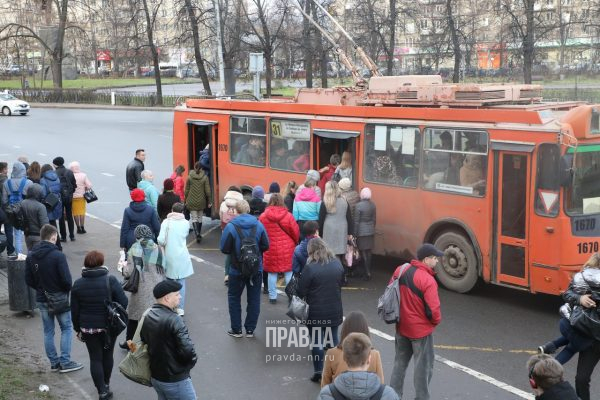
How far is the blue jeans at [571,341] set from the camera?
7457 millimetres

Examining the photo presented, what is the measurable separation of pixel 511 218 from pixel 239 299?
3.77m

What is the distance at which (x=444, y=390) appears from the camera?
8.05 metres

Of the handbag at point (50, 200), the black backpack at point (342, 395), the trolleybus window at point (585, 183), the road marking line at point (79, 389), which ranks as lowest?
the road marking line at point (79, 389)

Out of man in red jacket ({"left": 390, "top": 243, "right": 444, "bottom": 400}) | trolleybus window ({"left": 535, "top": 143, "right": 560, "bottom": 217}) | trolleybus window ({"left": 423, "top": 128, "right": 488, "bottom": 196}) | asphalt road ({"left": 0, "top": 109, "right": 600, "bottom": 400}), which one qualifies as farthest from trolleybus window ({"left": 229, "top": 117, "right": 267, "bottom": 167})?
man in red jacket ({"left": 390, "top": 243, "right": 444, "bottom": 400})

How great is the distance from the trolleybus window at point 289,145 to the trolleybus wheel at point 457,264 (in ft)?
11.3

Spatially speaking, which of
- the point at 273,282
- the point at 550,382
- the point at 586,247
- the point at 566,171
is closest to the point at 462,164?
the point at 566,171

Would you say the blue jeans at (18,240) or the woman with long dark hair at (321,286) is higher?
the woman with long dark hair at (321,286)

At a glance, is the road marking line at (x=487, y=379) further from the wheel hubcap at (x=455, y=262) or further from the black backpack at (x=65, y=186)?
the black backpack at (x=65, y=186)

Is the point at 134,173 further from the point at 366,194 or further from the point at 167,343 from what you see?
the point at 167,343

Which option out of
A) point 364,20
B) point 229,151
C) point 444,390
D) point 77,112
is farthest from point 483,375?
point 77,112

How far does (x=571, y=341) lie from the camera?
7.58 m

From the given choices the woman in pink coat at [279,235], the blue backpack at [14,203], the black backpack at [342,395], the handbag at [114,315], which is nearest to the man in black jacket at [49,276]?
the handbag at [114,315]

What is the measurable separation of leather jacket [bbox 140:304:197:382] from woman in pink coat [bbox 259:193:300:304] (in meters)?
4.10

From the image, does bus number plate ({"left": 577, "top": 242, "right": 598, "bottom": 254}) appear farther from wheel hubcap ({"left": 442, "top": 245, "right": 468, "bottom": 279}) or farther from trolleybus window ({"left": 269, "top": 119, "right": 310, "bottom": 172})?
trolleybus window ({"left": 269, "top": 119, "right": 310, "bottom": 172})
